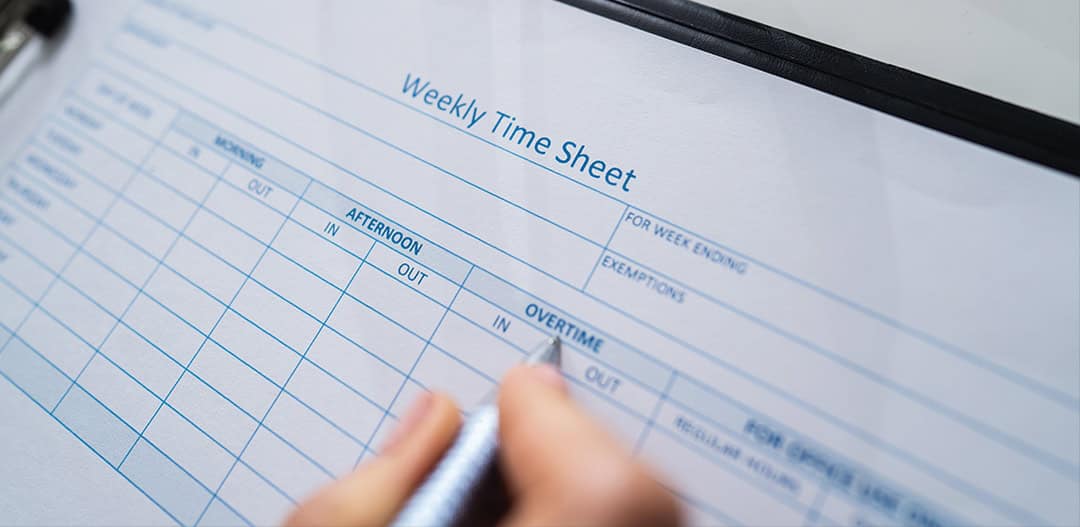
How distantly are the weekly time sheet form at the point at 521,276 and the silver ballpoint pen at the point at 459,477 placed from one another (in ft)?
0.12

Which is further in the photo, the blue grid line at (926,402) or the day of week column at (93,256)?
the day of week column at (93,256)

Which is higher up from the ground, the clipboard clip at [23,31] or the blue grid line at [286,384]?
the clipboard clip at [23,31]

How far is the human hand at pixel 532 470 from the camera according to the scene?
0.83ft

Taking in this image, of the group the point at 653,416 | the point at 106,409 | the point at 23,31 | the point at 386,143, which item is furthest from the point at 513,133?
the point at 23,31

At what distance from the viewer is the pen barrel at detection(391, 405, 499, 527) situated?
28cm

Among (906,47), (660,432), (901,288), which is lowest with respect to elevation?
(660,432)

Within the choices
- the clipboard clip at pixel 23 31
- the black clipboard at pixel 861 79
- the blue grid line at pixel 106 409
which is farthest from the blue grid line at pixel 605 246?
the clipboard clip at pixel 23 31

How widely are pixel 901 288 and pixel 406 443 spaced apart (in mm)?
244

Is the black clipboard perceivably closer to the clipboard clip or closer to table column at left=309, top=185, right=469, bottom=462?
table column at left=309, top=185, right=469, bottom=462

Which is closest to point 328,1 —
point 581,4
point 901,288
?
point 581,4

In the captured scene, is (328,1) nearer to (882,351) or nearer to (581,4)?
(581,4)

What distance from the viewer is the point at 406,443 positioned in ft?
1.00

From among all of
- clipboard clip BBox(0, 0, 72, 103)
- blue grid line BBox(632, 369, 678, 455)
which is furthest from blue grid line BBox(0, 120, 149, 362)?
blue grid line BBox(632, 369, 678, 455)

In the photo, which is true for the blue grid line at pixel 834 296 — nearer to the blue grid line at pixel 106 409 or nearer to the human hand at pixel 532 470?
the human hand at pixel 532 470
